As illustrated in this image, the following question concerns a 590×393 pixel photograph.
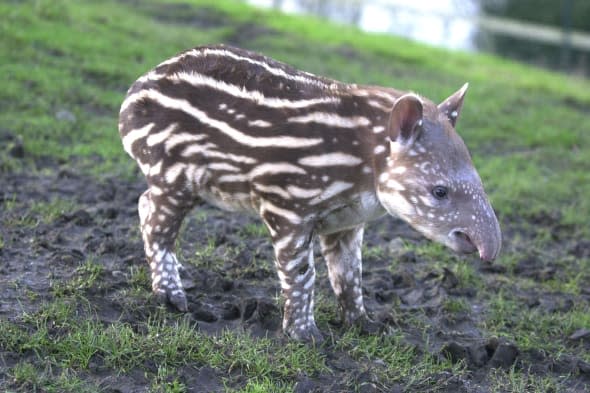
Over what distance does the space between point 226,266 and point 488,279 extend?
2.23 meters

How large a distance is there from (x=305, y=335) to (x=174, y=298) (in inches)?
36.5

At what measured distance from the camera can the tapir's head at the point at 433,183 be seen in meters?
5.76

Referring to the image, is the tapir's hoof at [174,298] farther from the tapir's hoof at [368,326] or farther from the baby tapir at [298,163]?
the tapir's hoof at [368,326]

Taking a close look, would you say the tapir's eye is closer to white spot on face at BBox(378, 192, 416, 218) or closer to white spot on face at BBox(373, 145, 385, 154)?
white spot on face at BBox(378, 192, 416, 218)

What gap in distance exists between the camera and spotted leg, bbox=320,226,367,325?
21.9 ft

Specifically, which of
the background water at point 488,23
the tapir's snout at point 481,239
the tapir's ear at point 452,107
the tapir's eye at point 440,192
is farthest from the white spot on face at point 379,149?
the background water at point 488,23

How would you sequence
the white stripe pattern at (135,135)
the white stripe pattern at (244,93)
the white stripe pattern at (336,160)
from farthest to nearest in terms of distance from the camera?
the white stripe pattern at (135,135) < the white stripe pattern at (244,93) < the white stripe pattern at (336,160)

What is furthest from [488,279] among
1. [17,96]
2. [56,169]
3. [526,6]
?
[526,6]

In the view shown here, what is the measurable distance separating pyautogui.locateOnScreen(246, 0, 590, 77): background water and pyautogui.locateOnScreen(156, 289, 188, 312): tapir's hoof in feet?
45.9

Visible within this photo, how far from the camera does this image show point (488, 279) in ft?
27.1

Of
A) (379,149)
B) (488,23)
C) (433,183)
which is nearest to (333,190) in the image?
(379,149)

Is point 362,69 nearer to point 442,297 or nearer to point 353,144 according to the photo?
point 442,297

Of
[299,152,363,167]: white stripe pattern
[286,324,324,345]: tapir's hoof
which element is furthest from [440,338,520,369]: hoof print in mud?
[299,152,363,167]: white stripe pattern

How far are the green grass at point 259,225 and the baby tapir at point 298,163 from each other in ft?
1.64
